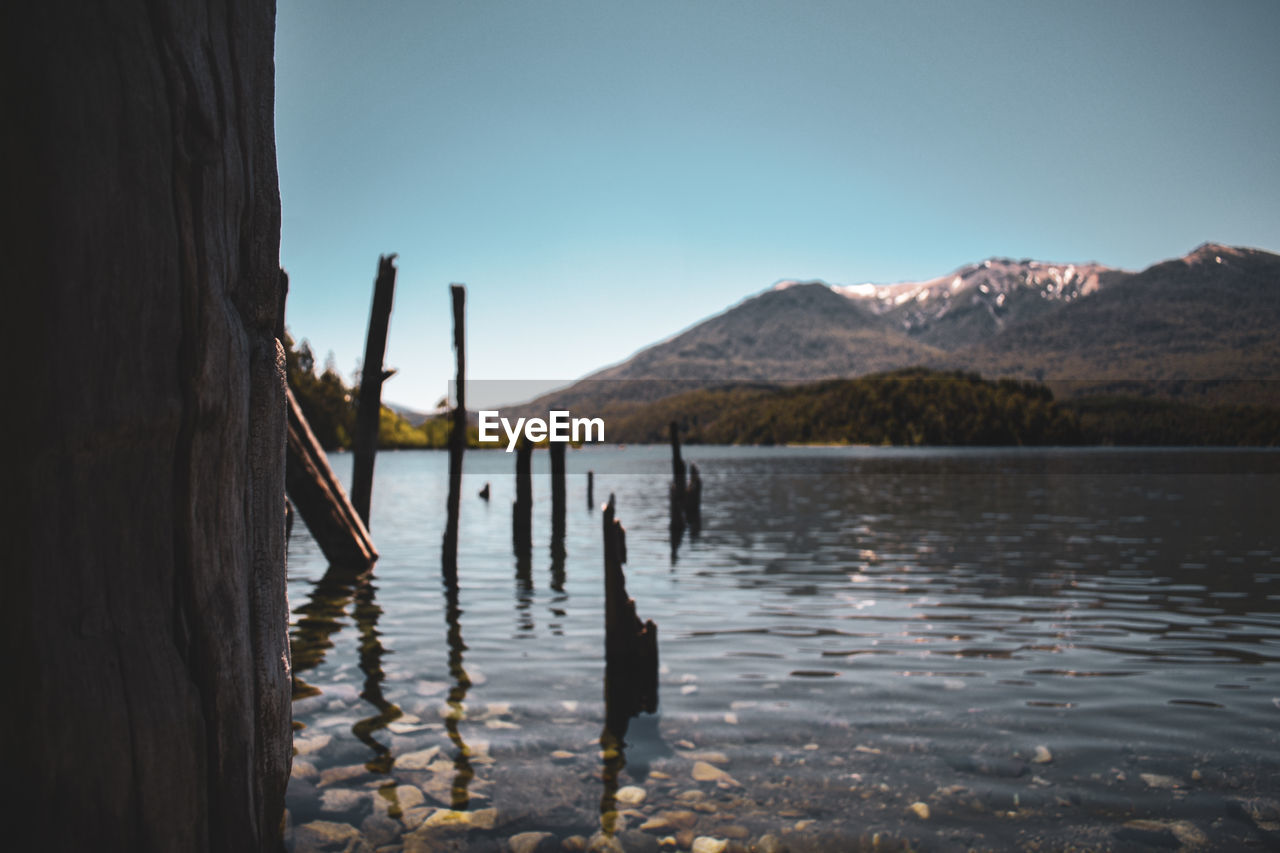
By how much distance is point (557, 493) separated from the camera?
955 inches

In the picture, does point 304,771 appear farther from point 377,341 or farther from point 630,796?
point 377,341

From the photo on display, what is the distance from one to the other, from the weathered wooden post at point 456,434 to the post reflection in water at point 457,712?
2931mm

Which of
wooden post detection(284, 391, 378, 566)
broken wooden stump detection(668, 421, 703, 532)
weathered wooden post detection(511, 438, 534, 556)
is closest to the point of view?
wooden post detection(284, 391, 378, 566)

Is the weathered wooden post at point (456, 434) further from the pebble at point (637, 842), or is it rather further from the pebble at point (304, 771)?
the pebble at point (637, 842)

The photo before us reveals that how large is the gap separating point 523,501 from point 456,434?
5358mm

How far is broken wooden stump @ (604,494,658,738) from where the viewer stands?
7.12 m

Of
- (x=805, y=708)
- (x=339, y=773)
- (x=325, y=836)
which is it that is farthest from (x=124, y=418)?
(x=805, y=708)

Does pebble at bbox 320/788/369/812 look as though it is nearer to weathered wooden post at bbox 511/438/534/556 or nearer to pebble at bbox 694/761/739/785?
pebble at bbox 694/761/739/785

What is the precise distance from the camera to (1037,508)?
33094 mm

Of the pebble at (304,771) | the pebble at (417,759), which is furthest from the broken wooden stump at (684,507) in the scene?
the pebble at (304,771)

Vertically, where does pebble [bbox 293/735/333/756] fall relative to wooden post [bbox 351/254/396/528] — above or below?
below

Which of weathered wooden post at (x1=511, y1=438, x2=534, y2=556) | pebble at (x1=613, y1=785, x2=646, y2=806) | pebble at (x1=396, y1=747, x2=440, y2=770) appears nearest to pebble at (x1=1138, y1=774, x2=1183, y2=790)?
pebble at (x1=613, y1=785, x2=646, y2=806)

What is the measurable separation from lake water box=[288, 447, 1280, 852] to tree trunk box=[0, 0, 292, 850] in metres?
3.41

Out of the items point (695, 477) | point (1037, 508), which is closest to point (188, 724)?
point (695, 477)
